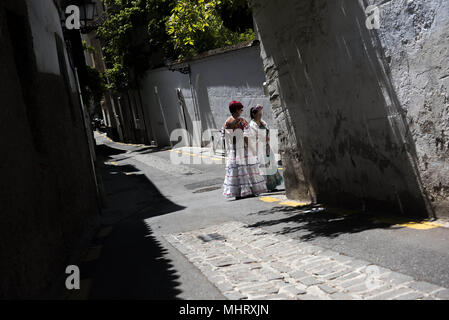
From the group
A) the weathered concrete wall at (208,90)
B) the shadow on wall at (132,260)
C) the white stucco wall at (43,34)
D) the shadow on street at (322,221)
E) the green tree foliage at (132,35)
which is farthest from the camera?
the green tree foliage at (132,35)

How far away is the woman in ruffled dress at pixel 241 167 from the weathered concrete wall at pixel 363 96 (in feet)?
5.04

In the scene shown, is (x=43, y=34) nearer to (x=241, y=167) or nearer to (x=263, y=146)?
(x=241, y=167)

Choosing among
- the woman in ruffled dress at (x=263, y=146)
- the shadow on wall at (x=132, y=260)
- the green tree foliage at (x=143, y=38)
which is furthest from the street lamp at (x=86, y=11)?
the green tree foliage at (x=143, y=38)

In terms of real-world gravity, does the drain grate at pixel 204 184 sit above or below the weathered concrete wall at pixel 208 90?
below

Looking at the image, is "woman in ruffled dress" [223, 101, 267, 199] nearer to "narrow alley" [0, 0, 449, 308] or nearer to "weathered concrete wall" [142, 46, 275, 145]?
"narrow alley" [0, 0, 449, 308]

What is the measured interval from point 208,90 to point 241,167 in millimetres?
12534

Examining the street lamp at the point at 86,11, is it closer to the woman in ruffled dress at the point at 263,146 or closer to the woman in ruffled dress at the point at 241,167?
the woman in ruffled dress at the point at 241,167

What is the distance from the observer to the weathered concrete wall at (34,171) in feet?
15.9

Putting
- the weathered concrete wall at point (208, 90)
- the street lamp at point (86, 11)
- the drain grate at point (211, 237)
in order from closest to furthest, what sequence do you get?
the drain grate at point (211, 237) → the street lamp at point (86, 11) → the weathered concrete wall at point (208, 90)

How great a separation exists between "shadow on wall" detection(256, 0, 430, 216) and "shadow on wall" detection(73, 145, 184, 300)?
9.35 feet

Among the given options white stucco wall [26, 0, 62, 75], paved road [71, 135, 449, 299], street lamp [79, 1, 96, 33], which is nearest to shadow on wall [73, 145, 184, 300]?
paved road [71, 135, 449, 299]

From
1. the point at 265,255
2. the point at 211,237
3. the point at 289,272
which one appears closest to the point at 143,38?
the point at 211,237

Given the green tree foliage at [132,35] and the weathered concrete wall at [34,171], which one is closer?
the weathered concrete wall at [34,171]

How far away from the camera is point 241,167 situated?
11.4 meters
